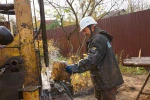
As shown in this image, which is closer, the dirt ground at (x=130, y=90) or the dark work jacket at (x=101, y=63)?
the dark work jacket at (x=101, y=63)

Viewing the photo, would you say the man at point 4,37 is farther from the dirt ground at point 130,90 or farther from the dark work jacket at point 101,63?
the dirt ground at point 130,90

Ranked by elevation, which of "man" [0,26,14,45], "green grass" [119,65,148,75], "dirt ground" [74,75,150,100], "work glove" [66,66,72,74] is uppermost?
"man" [0,26,14,45]

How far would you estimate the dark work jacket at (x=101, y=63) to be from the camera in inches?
138

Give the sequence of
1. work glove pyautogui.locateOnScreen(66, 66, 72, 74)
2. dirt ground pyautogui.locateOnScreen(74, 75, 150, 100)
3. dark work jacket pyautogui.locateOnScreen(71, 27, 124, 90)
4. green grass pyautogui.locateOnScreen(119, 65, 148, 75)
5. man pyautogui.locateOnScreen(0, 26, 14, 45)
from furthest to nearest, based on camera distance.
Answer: green grass pyautogui.locateOnScreen(119, 65, 148, 75)
dirt ground pyautogui.locateOnScreen(74, 75, 150, 100)
dark work jacket pyautogui.locateOnScreen(71, 27, 124, 90)
work glove pyautogui.locateOnScreen(66, 66, 72, 74)
man pyautogui.locateOnScreen(0, 26, 14, 45)

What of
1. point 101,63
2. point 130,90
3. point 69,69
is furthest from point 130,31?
point 69,69

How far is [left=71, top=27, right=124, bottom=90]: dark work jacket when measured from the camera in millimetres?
3506

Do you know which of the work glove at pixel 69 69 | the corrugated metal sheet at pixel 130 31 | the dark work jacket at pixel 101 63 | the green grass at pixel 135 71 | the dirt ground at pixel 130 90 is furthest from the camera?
the corrugated metal sheet at pixel 130 31

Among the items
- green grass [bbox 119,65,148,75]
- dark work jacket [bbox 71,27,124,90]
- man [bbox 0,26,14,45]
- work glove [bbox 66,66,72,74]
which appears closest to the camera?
man [bbox 0,26,14,45]

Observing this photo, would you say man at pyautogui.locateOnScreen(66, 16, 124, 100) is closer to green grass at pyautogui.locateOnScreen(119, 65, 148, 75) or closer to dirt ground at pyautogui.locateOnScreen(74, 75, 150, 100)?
dirt ground at pyautogui.locateOnScreen(74, 75, 150, 100)

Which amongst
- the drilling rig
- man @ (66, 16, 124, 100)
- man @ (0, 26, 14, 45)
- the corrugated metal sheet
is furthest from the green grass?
man @ (0, 26, 14, 45)

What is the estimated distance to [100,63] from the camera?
365 centimetres

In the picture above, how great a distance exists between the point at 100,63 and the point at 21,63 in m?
1.62

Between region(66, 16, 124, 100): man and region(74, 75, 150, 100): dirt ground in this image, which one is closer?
region(66, 16, 124, 100): man

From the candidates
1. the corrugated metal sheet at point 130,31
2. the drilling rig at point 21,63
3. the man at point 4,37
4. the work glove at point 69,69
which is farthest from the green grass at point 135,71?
the man at point 4,37
